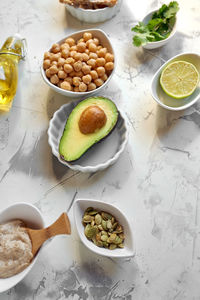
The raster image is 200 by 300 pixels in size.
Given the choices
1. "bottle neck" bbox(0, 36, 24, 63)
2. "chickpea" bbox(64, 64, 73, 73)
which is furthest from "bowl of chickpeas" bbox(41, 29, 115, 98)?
"bottle neck" bbox(0, 36, 24, 63)

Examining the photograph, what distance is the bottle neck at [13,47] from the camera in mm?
1071

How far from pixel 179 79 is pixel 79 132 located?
356mm

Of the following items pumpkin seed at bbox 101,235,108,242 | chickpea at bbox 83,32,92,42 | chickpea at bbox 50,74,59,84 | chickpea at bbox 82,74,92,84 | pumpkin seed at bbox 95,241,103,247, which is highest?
chickpea at bbox 83,32,92,42

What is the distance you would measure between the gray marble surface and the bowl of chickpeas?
92 mm

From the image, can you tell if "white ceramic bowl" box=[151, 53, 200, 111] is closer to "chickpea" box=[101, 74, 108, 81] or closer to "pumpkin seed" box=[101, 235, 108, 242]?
"chickpea" box=[101, 74, 108, 81]

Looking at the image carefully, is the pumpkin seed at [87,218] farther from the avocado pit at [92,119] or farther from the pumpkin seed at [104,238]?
the avocado pit at [92,119]

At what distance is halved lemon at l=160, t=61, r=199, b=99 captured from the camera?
1055mm

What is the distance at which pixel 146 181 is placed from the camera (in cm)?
105

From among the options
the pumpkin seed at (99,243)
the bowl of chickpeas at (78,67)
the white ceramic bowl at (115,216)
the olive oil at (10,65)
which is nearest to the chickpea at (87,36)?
the bowl of chickpeas at (78,67)

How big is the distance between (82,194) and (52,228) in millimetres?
176

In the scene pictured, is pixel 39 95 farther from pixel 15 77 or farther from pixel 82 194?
pixel 82 194

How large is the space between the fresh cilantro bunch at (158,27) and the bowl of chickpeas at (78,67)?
0.11m

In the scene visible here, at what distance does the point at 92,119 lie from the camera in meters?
0.96

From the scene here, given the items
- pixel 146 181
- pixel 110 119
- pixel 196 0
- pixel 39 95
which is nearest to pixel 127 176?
pixel 146 181
